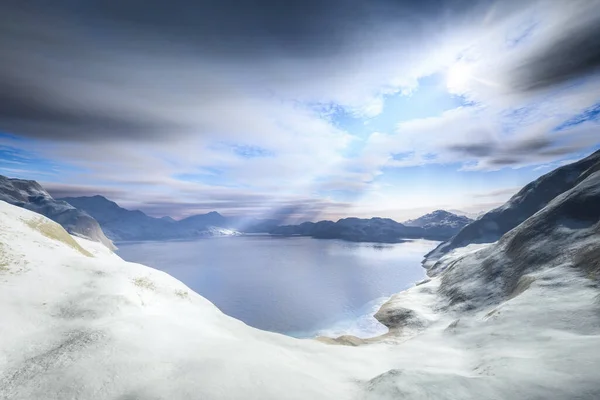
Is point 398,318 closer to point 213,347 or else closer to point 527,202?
point 213,347

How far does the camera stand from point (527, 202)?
6565 inches

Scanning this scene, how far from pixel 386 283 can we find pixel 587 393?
12896 centimetres

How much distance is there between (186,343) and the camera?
19938 mm

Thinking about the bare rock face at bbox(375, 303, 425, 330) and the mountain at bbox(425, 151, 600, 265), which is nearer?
the bare rock face at bbox(375, 303, 425, 330)

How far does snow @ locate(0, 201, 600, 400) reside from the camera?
1409 cm

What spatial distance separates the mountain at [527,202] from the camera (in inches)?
5453

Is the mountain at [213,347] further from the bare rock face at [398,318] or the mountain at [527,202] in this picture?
the mountain at [527,202]

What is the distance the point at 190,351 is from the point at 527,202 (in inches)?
8414

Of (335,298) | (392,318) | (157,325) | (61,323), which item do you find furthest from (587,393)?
(335,298)

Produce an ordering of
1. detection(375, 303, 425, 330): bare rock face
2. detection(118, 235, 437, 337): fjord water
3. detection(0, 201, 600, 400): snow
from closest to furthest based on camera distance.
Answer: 1. detection(0, 201, 600, 400): snow
2. detection(375, 303, 425, 330): bare rock face
3. detection(118, 235, 437, 337): fjord water

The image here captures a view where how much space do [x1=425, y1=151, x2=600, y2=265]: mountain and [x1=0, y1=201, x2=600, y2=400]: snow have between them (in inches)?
5487

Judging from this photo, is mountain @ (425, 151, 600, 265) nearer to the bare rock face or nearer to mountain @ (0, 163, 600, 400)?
the bare rock face

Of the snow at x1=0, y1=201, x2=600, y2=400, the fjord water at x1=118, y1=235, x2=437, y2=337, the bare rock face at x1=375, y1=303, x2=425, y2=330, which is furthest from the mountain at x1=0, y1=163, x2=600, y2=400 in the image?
the fjord water at x1=118, y1=235, x2=437, y2=337

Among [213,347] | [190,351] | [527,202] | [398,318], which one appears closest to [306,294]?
[398,318]
